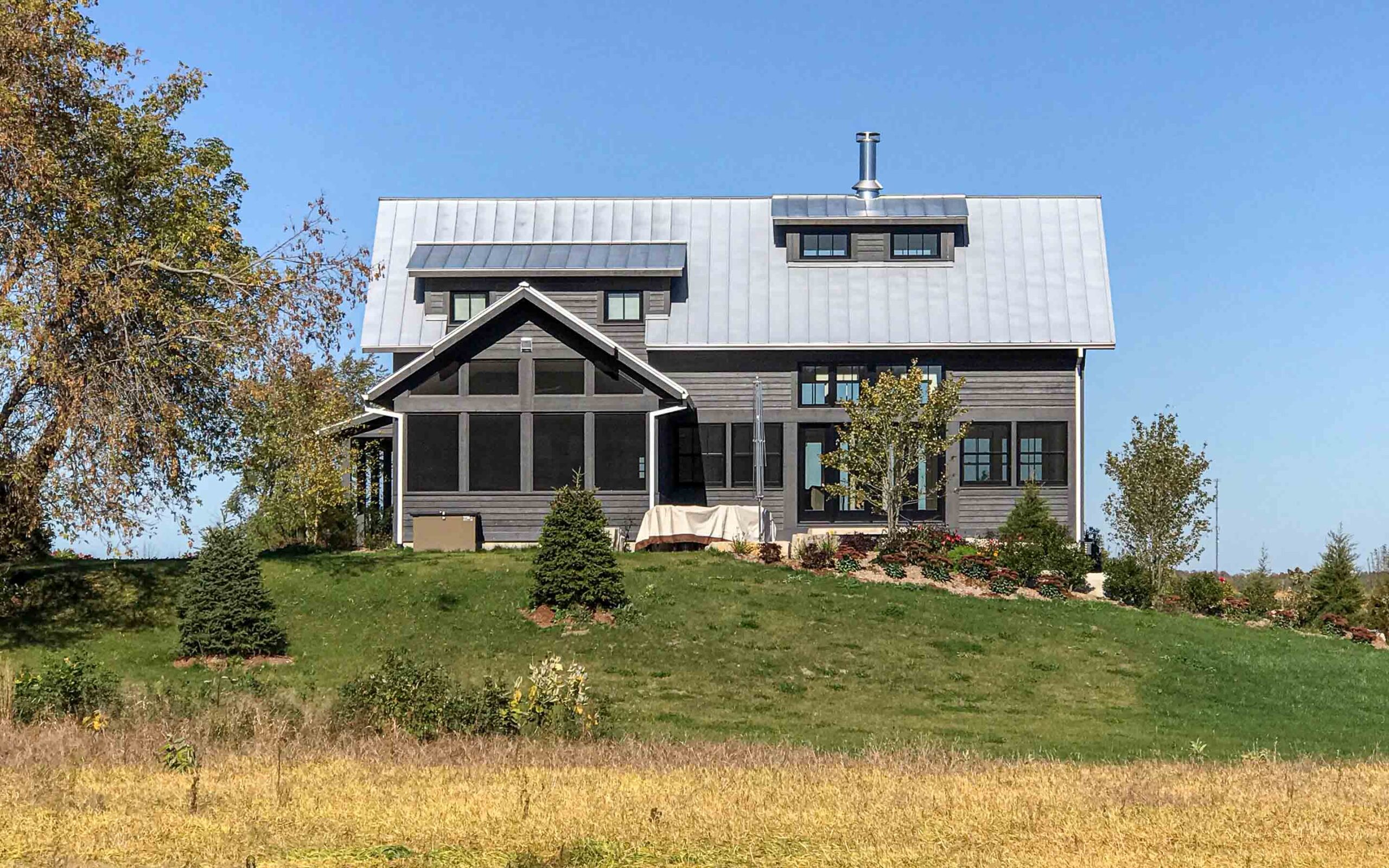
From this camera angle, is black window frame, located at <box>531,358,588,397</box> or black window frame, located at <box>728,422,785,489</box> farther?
black window frame, located at <box>728,422,785,489</box>

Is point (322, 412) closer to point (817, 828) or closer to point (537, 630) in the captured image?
point (537, 630)

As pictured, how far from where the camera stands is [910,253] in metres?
43.5

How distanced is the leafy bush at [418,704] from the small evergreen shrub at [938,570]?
Answer: 16.3 metres

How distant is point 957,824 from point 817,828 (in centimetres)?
114

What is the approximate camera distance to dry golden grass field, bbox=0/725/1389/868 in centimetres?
1105

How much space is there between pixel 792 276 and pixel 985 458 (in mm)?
7381

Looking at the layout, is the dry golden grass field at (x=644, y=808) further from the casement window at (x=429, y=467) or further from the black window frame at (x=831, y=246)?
the black window frame at (x=831, y=246)

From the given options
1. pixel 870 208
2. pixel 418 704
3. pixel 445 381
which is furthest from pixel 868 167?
pixel 418 704

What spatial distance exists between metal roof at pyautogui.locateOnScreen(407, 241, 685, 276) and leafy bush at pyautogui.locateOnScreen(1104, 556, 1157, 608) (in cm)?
1424

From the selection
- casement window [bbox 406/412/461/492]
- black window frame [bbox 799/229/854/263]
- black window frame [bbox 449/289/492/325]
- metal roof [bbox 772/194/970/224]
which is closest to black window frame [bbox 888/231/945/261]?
metal roof [bbox 772/194/970/224]

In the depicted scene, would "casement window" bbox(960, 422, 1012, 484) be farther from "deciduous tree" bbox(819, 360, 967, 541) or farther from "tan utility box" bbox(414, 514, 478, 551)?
"tan utility box" bbox(414, 514, 478, 551)

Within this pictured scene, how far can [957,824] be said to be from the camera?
480 inches

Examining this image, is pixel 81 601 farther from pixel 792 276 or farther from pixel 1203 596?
pixel 1203 596

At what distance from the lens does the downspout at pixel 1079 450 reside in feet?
132
